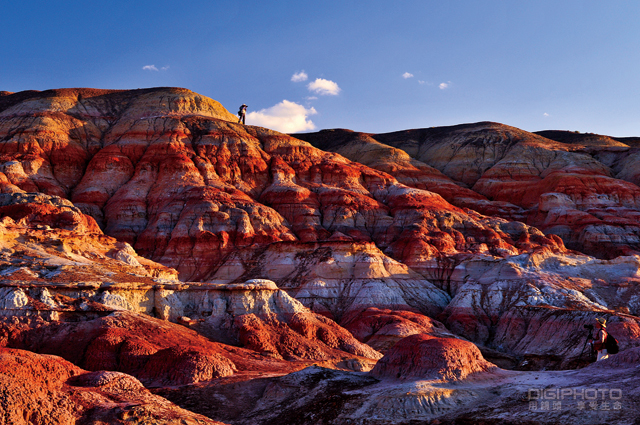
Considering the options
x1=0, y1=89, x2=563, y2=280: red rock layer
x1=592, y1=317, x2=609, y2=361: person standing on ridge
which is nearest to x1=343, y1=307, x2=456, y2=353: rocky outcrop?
x1=0, y1=89, x2=563, y2=280: red rock layer

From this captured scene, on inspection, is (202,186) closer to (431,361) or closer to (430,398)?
(431,361)

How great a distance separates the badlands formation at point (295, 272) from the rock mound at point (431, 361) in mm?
98

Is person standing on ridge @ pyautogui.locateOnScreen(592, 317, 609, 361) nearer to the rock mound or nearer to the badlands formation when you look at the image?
the badlands formation

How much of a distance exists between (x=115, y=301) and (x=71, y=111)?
72.8 metres

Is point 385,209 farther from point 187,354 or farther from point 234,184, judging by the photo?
point 187,354

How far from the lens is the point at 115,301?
121ft

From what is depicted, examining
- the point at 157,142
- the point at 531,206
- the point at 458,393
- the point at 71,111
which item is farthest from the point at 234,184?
the point at 458,393

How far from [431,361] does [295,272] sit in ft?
131

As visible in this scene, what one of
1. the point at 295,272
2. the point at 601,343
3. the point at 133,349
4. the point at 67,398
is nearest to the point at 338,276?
the point at 295,272

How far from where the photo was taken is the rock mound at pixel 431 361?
24703mm

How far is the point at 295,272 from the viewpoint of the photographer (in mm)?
64500

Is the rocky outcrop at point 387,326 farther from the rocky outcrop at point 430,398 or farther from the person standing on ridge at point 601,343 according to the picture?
the person standing on ridge at point 601,343

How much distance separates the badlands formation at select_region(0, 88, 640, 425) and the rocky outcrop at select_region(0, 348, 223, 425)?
83 millimetres

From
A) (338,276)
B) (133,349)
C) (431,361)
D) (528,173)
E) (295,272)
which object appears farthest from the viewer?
(528,173)
